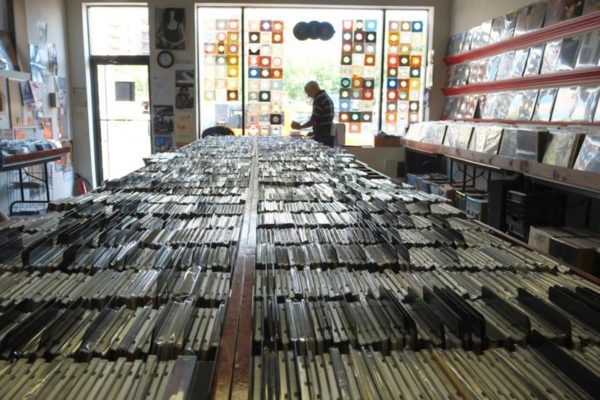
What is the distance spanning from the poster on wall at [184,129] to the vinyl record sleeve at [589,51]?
5.54 meters

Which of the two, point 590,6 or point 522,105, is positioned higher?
A: point 590,6

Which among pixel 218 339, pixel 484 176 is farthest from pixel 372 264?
pixel 484 176

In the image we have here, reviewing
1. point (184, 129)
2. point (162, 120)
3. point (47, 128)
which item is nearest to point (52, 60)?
point (47, 128)

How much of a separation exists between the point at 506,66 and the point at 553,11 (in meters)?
1.04

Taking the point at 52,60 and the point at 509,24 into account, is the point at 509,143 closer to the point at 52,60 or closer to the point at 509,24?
the point at 509,24

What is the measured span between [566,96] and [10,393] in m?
5.29

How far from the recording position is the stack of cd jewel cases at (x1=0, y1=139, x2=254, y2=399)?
1006 mm

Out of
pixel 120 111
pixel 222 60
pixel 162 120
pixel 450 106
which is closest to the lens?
pixel 450 106

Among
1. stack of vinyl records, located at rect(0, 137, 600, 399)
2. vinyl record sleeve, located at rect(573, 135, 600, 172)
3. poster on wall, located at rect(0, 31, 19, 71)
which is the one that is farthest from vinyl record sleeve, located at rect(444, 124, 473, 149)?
poster on wall, located at rect(0, 31, 19, 71)

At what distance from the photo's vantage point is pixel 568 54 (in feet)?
16.6

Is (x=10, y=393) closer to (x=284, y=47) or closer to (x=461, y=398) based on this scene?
(x=461, y=398)

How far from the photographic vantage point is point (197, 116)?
8.45m

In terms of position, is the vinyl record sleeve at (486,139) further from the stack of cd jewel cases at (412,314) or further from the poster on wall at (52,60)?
the poster on wall at (52,60)

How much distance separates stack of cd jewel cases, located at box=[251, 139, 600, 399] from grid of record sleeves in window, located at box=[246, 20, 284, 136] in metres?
6.89
